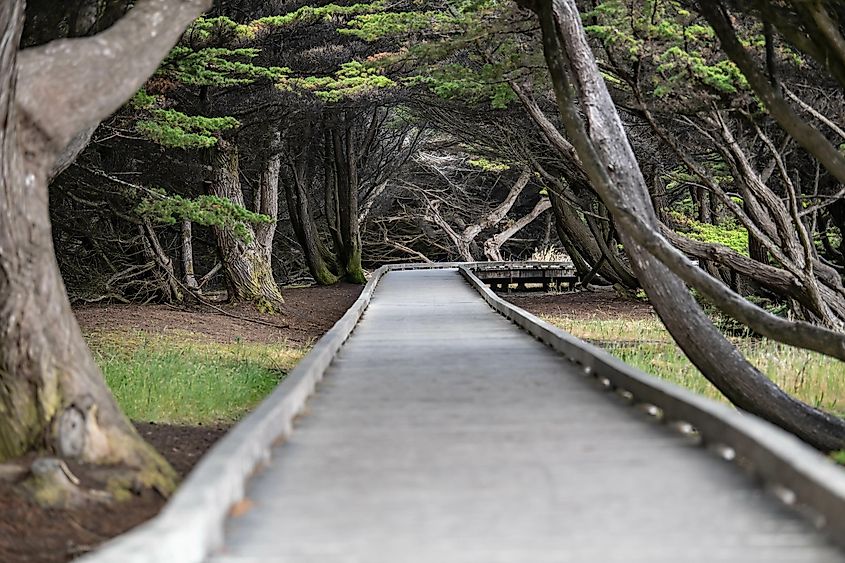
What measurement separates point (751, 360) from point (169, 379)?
742 centimetres

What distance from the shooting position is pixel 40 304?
247 inches

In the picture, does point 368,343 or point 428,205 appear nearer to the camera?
point 368,343

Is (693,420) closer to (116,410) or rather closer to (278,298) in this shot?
(116,410)

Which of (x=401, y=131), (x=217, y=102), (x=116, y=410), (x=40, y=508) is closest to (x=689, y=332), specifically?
(x=116, y=410)

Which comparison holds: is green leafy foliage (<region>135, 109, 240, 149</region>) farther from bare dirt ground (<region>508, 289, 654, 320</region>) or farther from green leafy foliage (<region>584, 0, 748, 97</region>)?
bare dirt ground (<region>508, 289, 654, 320</region>)

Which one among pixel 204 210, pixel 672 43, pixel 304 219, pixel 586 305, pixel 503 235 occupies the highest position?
pixel 672 43

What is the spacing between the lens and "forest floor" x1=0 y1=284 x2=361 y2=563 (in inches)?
219

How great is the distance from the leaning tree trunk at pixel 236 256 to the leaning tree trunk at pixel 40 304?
41.7 ft

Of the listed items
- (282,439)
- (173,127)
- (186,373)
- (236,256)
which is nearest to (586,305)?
(236,256)

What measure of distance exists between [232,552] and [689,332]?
6847 mm

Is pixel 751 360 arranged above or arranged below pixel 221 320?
below

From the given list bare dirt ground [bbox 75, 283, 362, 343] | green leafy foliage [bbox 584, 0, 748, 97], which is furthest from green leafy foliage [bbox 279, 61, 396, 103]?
green leafy foliage [bbox 584, 0, 748, 97]

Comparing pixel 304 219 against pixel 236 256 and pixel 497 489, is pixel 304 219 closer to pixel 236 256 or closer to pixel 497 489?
pixel 236 256

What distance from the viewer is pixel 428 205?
38.0 metres
